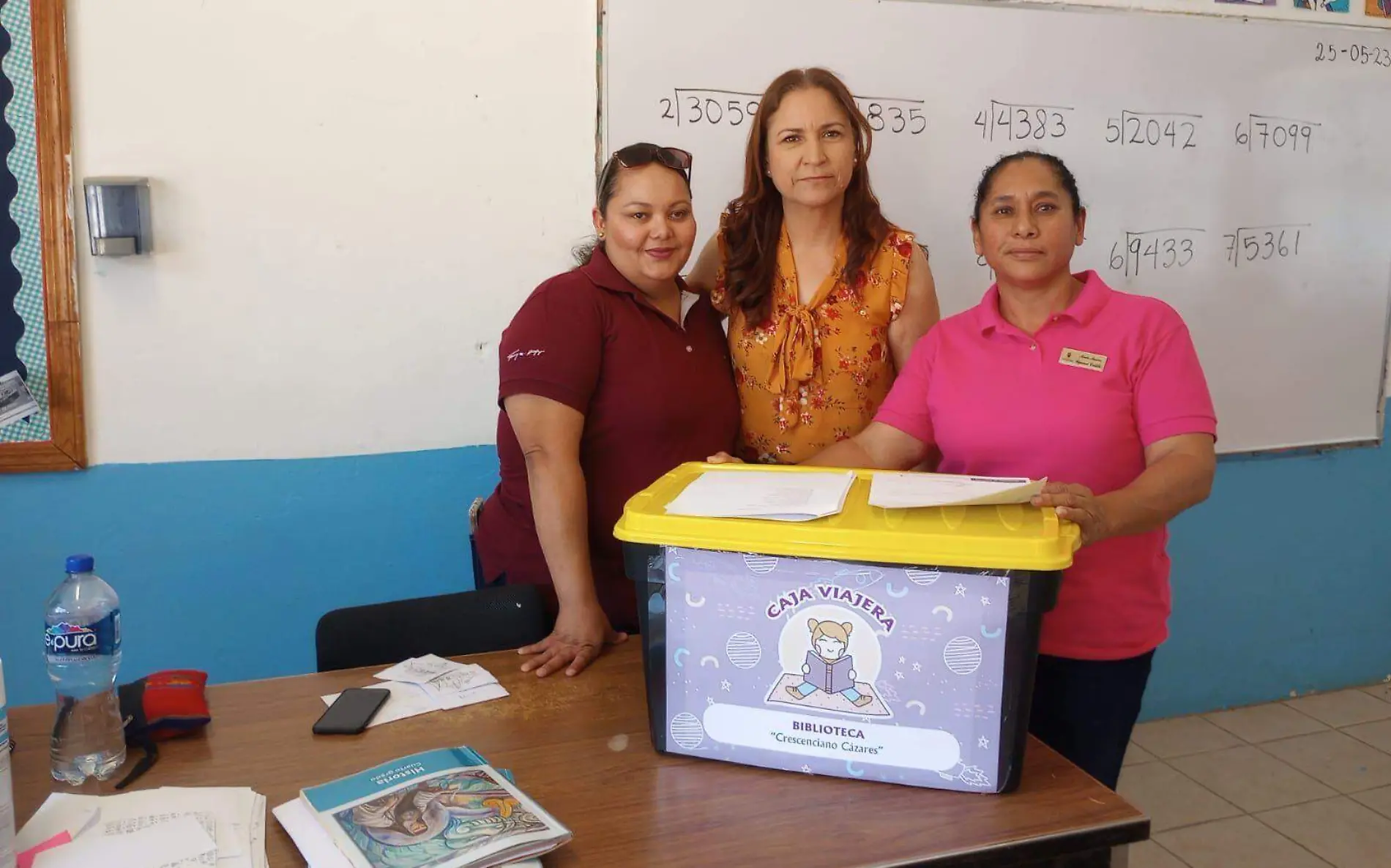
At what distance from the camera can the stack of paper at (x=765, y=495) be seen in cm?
118

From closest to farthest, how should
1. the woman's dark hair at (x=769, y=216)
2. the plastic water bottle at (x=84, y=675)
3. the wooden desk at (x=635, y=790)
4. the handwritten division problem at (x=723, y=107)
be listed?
the wooden desk at (x=635, y=790) → the plastic water bottle at (x=84, y=675) → the woman's dark hair at (x=769, y=216) → the handwritten division problem at (x=723, y=107)

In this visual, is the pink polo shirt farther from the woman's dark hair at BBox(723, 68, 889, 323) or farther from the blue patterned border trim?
the blue patterned border trim

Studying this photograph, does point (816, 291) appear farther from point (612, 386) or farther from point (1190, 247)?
point (1190, 247)

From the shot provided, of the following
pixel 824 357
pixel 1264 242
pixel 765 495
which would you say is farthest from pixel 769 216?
pixel 1264 242

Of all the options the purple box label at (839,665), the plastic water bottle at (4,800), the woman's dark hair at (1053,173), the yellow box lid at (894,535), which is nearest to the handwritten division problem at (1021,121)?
the woman's dark hair at (1053,173)

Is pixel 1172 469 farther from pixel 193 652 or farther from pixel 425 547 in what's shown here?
pixel 193 652

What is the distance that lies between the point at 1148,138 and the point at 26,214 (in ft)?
9.47

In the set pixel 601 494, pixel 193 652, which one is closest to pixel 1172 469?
pixel 601 494

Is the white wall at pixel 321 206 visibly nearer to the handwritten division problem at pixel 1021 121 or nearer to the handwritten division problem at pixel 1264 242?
the handwritten division problem at pixel 1021 121

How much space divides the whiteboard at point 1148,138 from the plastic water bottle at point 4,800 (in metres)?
1.92

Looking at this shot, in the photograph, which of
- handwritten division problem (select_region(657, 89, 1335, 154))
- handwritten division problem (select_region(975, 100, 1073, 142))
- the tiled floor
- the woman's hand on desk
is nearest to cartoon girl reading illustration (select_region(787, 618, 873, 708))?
the woman's hand on desk

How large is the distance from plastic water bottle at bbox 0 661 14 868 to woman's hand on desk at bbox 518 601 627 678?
2.27ft

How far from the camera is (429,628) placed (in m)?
1.74

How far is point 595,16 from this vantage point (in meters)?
2.50
